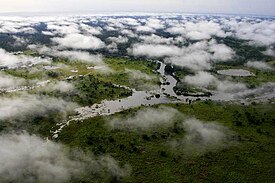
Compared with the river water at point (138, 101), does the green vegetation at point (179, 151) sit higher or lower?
higher

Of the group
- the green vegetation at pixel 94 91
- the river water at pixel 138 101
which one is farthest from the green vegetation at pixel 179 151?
the green vegetation at pixel 94 91

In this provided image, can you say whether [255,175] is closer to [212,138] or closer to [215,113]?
[212,138]

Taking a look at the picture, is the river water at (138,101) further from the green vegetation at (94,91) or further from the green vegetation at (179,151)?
the green vegetation at (179,151)

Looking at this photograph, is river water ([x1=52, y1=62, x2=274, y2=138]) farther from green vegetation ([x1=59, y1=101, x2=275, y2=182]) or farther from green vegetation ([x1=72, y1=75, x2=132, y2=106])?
green vegetation ([x1=59, y1=101, x2=275, y2=182])

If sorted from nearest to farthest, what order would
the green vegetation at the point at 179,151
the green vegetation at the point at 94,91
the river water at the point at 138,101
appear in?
1. the green vegetation at the point at 179,151
2. the river water at the point at 138,101
3. the green vegetation at the point at 94,91

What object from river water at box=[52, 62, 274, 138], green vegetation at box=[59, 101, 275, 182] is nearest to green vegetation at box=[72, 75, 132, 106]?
river water at box=[52, 62, 274, 138]

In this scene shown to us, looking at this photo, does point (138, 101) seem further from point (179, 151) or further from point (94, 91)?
point (179, 151)

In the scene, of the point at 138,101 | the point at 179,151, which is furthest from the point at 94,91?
the point at 179,151

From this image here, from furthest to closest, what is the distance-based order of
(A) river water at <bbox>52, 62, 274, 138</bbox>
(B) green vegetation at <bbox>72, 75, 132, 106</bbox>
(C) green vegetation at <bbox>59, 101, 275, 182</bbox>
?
(B) green vegetation at <bbox>72, 75, 132, 106</bbox>, (A) river water at <bbox>52, 62, 274, 138</bbox>, (C) green vegetation at <bbox>59, 101, 275, 182</bbox>
